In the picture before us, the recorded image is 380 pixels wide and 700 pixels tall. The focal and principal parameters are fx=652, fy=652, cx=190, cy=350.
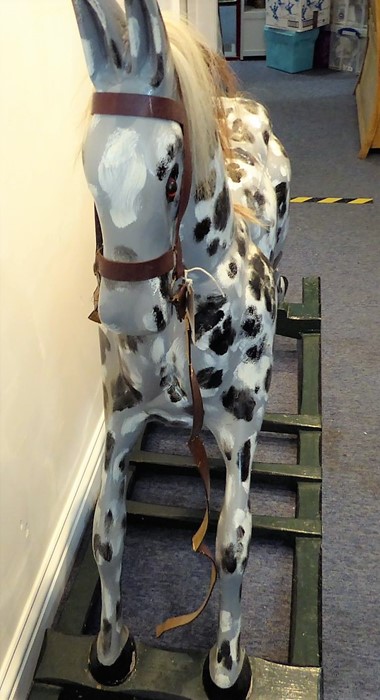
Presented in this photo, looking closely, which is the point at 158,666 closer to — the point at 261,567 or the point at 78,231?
the point at 261,567

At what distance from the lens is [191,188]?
2.15ft

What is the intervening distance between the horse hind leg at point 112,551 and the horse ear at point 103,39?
1.47 ft

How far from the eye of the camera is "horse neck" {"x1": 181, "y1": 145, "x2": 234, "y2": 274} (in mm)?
675

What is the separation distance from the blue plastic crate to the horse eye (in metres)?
4.09

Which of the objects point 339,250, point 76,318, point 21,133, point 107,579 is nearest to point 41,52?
point 21,133

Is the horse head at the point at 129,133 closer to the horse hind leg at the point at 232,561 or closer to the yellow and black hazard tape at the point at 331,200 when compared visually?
the horse hind leg at the point at 232,561

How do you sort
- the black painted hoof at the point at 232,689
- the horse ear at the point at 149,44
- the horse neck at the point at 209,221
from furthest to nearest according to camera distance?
the black painted hoof at the point at 232,689, the horse neck at the point at 209,221, the horse ear at the point at 149,44

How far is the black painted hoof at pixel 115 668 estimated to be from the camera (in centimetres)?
98

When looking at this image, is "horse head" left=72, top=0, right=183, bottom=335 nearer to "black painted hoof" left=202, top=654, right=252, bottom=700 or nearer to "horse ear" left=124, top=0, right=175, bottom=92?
"horse ear" left=124, top=0, right=175, bottom=92

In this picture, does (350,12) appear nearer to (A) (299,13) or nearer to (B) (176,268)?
(A) (299,13)

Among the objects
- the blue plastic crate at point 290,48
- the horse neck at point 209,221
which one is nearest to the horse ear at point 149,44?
the horse neck at point 209,221

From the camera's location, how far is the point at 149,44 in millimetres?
558

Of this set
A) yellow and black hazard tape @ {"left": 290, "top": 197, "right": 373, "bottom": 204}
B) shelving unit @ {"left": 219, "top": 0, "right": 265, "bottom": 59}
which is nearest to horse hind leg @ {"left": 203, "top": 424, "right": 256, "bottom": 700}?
yellow and black hazard tape @ {"left": 290, "top": 197, "right": 373, "bottom": 204}

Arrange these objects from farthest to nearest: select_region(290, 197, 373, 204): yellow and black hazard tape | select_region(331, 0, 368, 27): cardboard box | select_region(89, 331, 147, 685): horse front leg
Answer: select_region(331, 0, 368, 27): cardboard box < select_region(290, 197, 373, 204): yellow and black hazard tape < select_region(89, 331, 147, 685): horse front leg
